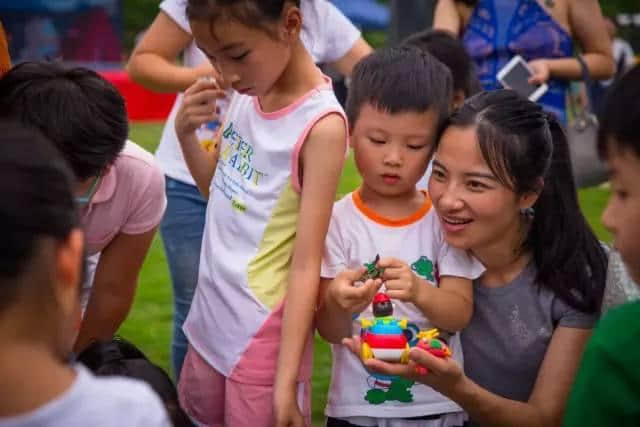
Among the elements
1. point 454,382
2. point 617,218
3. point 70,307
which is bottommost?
point 454,382

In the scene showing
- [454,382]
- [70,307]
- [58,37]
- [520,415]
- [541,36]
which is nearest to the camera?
[70,307]

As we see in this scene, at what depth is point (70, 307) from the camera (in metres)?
1.49

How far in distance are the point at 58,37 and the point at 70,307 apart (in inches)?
764

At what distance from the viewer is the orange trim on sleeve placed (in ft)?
8.42

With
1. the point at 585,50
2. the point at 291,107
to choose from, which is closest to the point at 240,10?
the point at 291,107

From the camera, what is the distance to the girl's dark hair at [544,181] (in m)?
2.49

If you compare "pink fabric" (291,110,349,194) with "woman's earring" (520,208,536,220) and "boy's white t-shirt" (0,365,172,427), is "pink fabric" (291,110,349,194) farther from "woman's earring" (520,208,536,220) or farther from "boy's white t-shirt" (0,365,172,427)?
"boy's white t-shirt" (0,365,172,427)

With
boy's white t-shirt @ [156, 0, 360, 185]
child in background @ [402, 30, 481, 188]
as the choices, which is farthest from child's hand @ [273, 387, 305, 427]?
child in background @ [402, 30, 481, 188]

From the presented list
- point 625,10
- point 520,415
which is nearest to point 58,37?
point 625,10

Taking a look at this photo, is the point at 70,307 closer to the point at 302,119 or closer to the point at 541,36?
the point at 302,119

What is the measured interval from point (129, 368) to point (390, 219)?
2.42ft

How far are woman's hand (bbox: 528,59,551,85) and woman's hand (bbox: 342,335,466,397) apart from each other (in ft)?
6.35

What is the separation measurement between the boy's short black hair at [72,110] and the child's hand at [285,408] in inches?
27.4

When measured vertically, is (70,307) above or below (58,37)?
above
